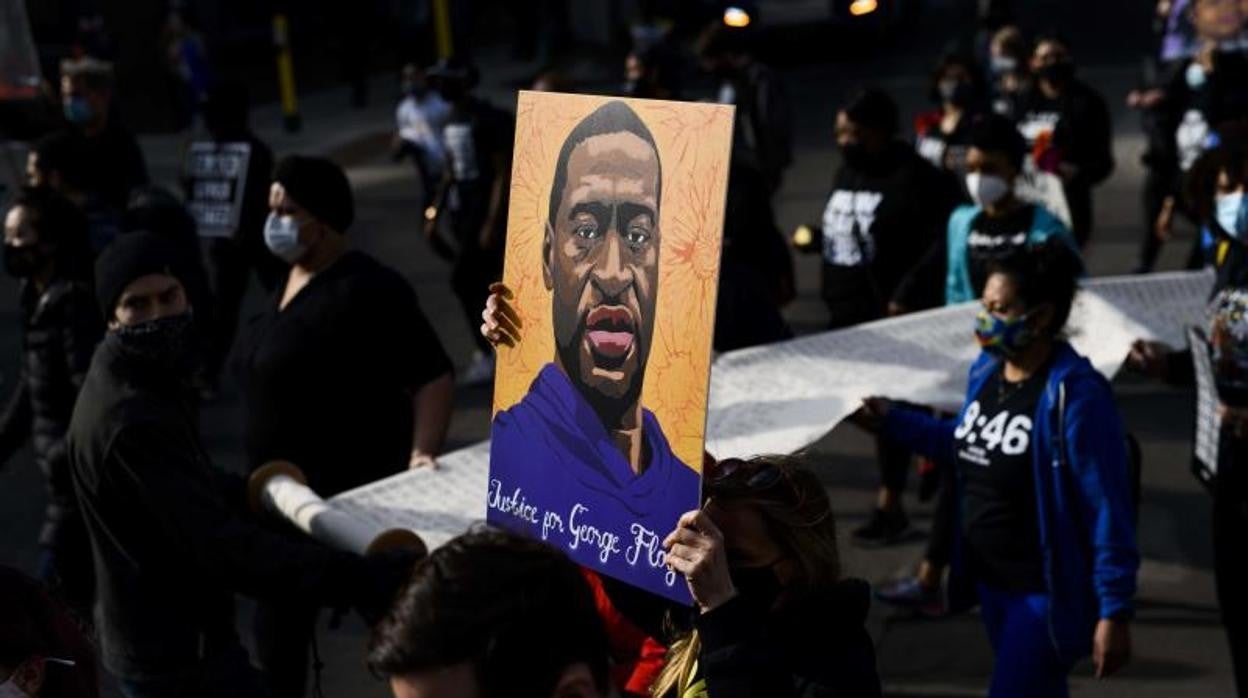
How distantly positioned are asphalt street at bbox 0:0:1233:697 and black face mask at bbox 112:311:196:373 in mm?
870

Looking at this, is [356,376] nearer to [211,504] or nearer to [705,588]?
[211,504]

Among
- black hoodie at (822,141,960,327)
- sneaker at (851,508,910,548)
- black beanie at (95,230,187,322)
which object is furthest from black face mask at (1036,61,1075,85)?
black beanie at (95,230,187,322)

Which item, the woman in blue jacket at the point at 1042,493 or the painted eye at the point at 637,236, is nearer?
the painted eye at the point at 637,236

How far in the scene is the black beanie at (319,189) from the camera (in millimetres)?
5910

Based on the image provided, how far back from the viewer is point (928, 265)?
7.97 metres

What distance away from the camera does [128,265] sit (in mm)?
5047

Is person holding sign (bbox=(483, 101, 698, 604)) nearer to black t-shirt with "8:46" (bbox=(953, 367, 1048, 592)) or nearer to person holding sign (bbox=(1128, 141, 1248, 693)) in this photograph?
black t-shirt with "8:46" (bbox=(953, 367, 1048, 592))

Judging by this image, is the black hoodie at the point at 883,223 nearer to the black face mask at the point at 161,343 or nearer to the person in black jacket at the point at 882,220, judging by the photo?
the person in black jacket at the point at 882,220

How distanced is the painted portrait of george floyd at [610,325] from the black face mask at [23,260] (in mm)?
3637

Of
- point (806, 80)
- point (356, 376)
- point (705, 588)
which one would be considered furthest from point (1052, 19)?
point (705, 588)

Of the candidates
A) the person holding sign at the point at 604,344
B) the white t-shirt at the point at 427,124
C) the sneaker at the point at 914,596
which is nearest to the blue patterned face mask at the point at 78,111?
the white t-shirt at the point at 427,124

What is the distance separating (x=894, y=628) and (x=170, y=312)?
133 inches

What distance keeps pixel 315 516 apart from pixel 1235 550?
271 centimetres

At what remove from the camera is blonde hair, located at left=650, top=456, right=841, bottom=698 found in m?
3.53
